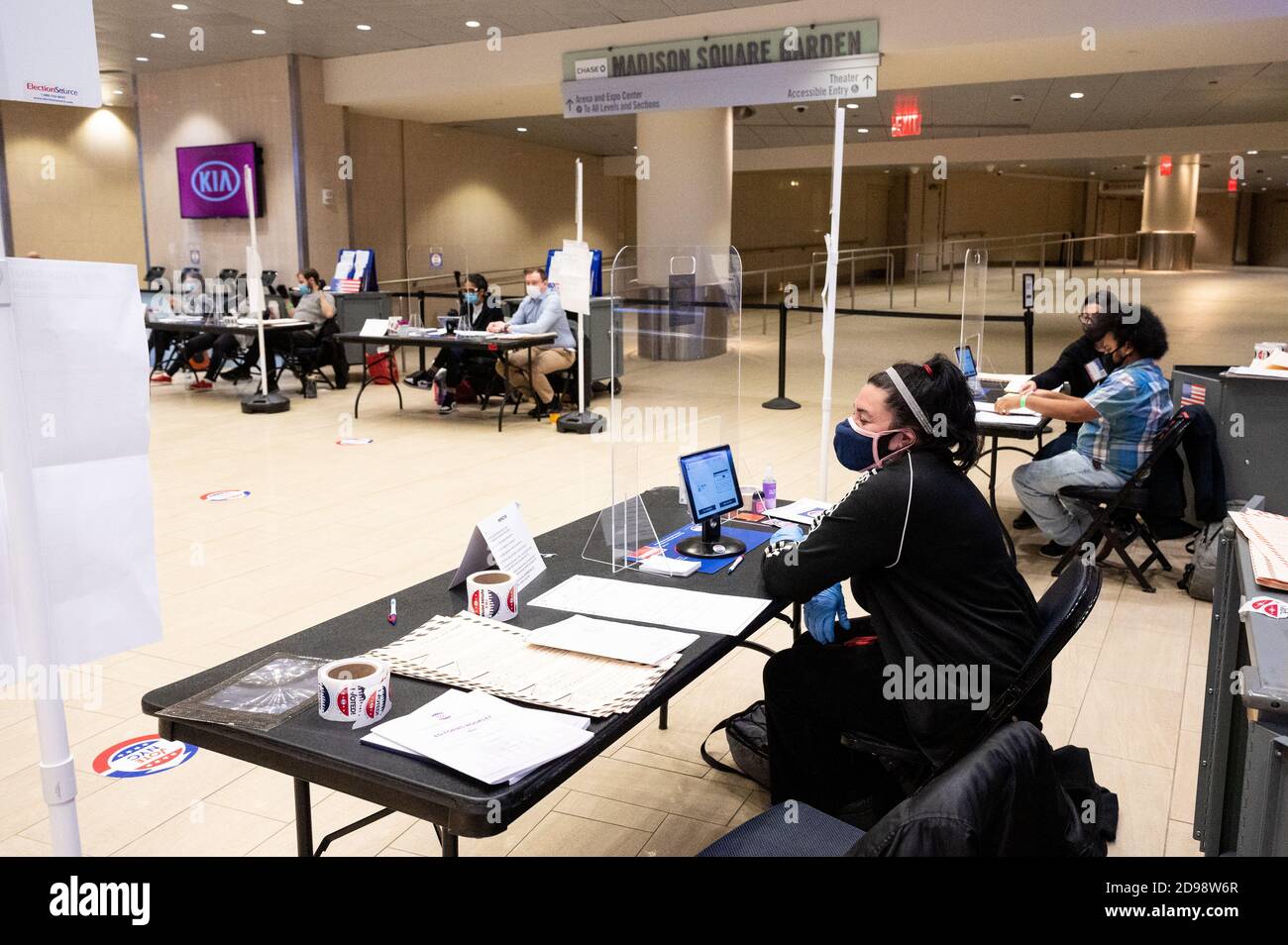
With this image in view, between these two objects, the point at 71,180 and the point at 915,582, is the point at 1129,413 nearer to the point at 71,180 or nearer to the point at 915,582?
the point at 915,582

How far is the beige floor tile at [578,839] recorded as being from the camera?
2.52m

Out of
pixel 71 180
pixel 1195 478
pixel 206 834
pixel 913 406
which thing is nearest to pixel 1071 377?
pixel 1195 478

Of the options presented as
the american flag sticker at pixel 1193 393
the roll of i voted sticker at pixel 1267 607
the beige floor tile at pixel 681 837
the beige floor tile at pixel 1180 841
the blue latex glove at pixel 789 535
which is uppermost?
the american flag sticker at pixel 1193 393

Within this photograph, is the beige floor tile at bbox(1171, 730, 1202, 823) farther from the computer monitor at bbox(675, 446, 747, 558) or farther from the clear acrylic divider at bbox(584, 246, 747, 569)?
the clear acrylic divider at bbox(584, 246, 747, 569)

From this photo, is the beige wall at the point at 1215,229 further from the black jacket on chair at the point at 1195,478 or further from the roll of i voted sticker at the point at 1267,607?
the roll of i voted sticker at the point at 1267,607

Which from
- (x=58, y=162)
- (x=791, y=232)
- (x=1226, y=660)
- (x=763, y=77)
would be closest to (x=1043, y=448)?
(x=1226, y=660)

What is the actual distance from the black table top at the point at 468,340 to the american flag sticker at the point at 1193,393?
471 cm

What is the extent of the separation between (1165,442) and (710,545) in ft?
8.19

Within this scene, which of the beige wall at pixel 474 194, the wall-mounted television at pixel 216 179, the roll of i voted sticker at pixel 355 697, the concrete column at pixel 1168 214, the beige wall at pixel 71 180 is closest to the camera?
the roll of i voted sticker at pixel 355 697

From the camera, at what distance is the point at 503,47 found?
36.8 feet

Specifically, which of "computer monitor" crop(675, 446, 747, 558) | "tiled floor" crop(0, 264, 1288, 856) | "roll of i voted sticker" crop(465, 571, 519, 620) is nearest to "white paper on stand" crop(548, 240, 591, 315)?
"tiled floor" crop(0, 264, 1288, 856)

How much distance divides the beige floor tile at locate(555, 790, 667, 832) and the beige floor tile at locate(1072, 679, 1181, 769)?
53.8 inches

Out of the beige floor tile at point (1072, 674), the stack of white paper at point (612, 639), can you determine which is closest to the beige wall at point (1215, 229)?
the beige floor tile at point (1072, 674)

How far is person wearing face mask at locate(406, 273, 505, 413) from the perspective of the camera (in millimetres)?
8867
